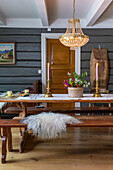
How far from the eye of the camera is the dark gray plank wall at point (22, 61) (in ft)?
14.9

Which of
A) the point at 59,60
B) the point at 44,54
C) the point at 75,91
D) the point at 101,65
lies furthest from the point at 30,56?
the point at 75,91

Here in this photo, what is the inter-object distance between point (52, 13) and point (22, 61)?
1.44m

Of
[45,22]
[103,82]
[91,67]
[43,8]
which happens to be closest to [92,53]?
[91,67]

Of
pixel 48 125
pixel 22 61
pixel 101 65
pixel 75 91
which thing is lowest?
pixel 48 125

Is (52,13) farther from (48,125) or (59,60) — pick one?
(48,125)

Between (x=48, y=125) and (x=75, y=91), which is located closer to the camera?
(x=48, y=125)

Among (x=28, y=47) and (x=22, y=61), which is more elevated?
(x=28, y=47)

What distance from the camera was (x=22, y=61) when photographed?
458cm

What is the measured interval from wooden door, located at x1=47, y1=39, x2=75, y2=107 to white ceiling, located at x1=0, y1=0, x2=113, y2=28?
0.52 m

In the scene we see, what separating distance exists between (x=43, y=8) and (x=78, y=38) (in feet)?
3.44

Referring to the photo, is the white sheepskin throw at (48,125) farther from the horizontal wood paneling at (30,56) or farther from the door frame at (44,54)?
the horizontal wood paneling at (30,56)

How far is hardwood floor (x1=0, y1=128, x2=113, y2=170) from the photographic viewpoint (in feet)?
6.71

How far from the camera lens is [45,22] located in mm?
4137

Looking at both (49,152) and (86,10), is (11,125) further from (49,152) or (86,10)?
(86,10)
